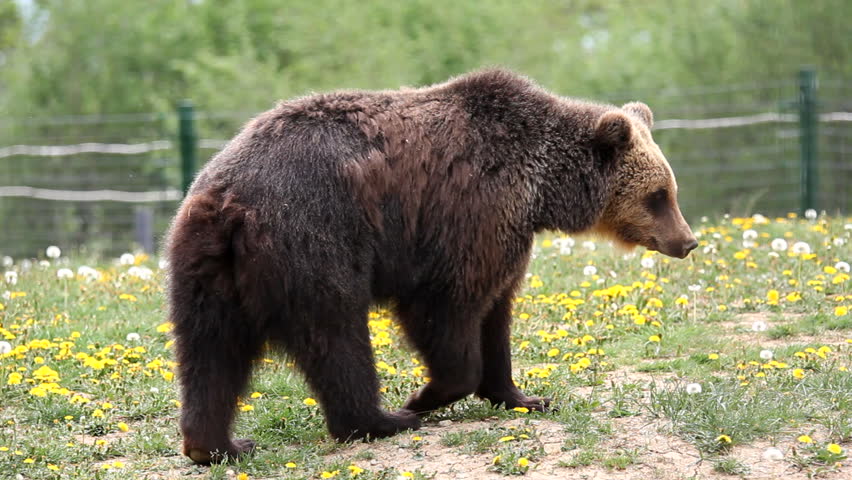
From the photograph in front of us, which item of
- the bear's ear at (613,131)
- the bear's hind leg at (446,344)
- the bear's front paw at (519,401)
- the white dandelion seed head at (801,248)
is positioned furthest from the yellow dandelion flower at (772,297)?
the bear's hind leg at (446,344)

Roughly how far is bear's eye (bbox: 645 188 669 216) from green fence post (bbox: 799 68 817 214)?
304 inches

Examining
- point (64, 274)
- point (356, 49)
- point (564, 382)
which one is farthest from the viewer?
point (356, 49)

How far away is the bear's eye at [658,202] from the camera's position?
21.5 feet

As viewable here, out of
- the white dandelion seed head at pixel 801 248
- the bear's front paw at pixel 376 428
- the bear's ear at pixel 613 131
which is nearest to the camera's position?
the bear's front paw at pixel 376 428

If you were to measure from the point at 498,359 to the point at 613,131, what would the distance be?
141cm

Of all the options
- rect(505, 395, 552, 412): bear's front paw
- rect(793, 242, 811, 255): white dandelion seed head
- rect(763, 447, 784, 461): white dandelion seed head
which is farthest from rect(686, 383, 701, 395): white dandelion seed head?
rect(793, 242, 811, 255): white dandelion seed head

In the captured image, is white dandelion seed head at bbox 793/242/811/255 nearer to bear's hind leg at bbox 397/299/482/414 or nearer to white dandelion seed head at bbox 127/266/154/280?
bear's hind leg at bbox 397/299/482/414

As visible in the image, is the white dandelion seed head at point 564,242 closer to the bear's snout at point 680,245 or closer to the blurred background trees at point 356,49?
the bear's snout at point 680,245

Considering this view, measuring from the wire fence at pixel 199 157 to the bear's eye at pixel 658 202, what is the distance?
765 centimetres

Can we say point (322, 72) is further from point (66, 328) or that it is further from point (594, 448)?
point (594, 448)

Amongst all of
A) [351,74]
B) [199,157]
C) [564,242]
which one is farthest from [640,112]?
[351,74]

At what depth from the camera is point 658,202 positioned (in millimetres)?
6590

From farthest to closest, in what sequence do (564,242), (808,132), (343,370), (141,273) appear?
(808,132) → (564,242) → (141,273) → (343,370)

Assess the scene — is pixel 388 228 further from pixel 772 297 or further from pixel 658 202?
pixel 772 297
